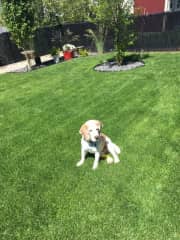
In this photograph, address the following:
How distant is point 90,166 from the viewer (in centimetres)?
493

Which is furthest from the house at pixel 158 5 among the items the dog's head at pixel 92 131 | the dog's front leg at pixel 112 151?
the dog's head at pixel 92 131

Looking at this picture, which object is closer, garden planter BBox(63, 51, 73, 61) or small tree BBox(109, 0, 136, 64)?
small tree BBox(109, 0, 136, 64)

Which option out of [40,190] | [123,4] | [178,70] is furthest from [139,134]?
[123,4]

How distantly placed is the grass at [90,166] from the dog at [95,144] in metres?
0.19

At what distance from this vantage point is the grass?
12.0 feet

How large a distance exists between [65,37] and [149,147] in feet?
62.3

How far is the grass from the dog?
0.61 feet

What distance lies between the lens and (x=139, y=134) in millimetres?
5996

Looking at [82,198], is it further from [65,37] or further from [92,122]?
[65,37]

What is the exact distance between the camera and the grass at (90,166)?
366 cm

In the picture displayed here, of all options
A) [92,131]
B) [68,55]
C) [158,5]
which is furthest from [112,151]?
[158,5]

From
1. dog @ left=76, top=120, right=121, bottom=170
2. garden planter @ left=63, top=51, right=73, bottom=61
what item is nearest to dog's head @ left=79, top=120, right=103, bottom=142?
dog @ left=76, top=120, right=121, bottom=170

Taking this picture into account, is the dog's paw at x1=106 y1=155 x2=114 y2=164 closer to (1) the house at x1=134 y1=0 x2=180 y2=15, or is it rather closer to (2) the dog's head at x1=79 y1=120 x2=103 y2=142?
(2) the dog's head at x1=79 y1=120 x2=103 y2=142

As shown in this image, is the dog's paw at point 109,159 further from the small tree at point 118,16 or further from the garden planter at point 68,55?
the garden planter at point 68,55
